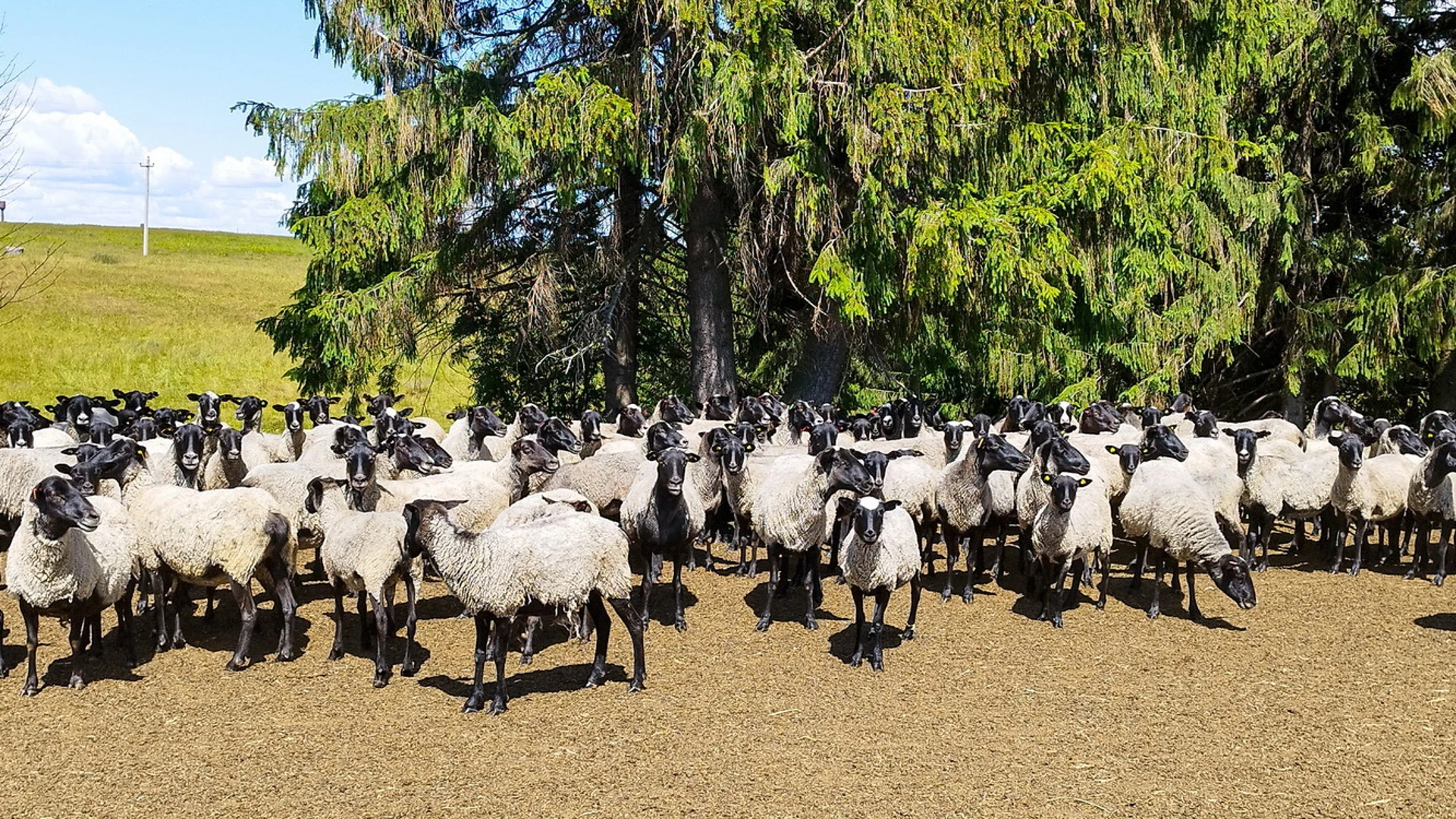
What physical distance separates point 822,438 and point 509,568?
640 cm

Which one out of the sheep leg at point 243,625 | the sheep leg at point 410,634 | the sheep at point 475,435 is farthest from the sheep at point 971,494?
the sheep leg at point 243,625

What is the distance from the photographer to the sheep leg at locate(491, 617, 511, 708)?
8.73m

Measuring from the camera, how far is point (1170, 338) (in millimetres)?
24203

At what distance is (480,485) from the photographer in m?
12.0

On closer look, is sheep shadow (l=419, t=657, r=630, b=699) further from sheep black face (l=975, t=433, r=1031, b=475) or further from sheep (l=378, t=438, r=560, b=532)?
sheep black face (l=975, t=433, r=1031, b=475)

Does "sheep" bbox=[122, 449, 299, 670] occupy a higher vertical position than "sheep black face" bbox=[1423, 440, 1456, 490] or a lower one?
lower

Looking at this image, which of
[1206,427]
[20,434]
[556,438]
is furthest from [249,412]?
[1206,427]

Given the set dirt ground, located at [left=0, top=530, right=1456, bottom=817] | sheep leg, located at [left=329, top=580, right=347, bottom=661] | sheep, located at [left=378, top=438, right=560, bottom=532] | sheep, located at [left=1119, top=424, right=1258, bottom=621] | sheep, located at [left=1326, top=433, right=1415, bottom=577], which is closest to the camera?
dirt ground, located at [left=0, top=530, right=1456, bottom=817]

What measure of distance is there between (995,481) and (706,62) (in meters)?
7.85

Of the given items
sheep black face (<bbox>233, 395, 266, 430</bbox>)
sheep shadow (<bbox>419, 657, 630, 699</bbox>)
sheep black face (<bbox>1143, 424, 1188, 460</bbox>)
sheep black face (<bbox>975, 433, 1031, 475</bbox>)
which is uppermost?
sheep black face (<bbox>1143, 424, 1188, 460</bbox>)

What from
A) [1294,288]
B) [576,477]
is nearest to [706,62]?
[576,477]

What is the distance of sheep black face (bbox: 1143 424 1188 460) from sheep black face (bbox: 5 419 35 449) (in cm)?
1348

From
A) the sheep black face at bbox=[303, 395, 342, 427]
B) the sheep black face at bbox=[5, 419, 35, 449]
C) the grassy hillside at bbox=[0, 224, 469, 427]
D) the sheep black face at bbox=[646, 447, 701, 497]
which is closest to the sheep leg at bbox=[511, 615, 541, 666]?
the sheep black face at bbox=[646, 447, 701, 497]

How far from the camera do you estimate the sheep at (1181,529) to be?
37.1 feet
